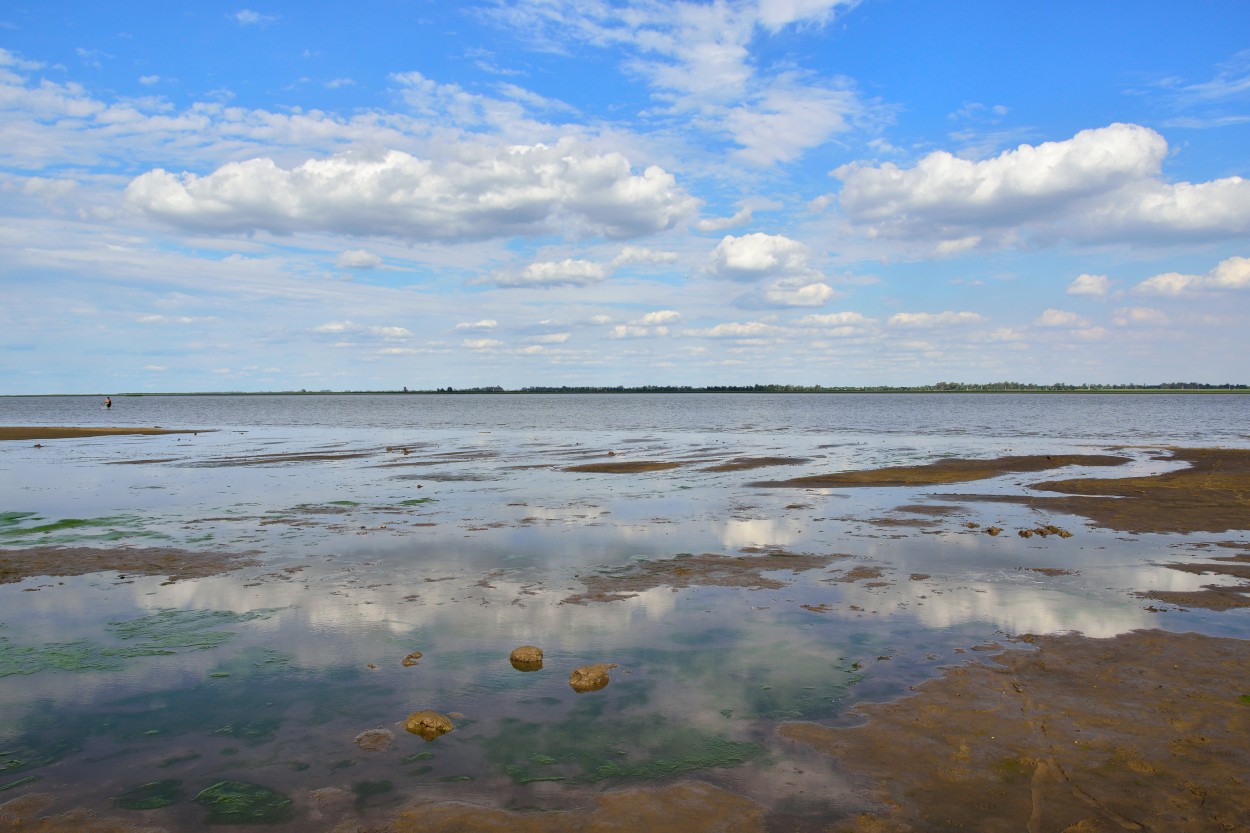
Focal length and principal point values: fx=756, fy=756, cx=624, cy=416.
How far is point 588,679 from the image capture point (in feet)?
33.9

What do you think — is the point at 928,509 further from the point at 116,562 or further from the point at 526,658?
the point at 116,562

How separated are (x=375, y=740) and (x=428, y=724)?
0.60 m

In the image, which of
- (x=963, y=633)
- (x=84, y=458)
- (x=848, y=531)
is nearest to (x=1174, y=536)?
(x=848, y=531)

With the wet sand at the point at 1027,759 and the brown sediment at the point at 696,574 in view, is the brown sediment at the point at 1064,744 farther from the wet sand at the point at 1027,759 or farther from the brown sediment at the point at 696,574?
the brown sediment at the point at 696,574

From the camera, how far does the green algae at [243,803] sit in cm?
714

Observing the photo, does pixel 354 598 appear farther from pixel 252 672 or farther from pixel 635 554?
pixel 635 554

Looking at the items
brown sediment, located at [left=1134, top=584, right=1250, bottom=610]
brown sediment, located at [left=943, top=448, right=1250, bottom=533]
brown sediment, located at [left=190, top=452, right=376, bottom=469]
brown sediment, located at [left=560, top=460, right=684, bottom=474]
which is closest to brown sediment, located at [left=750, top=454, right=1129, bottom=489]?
brown sediment, located at [left=943, top=448, right=1250, bottom=533]

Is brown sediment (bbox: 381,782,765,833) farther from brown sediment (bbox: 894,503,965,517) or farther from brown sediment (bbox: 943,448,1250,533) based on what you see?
brown sediment (bbox: 894,503,965,517)

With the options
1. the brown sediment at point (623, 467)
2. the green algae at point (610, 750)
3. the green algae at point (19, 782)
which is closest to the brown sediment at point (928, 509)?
the brown sediment at point (623, 467)

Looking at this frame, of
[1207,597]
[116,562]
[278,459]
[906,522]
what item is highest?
[1207,597]

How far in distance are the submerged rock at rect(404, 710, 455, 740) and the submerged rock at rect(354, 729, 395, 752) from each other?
0.79ft

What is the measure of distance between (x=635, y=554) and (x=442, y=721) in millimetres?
10094

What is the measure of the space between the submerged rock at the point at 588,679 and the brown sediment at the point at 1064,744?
8.65 feet

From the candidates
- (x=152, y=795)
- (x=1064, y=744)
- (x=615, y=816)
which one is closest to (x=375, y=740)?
(x=152, y=795)
